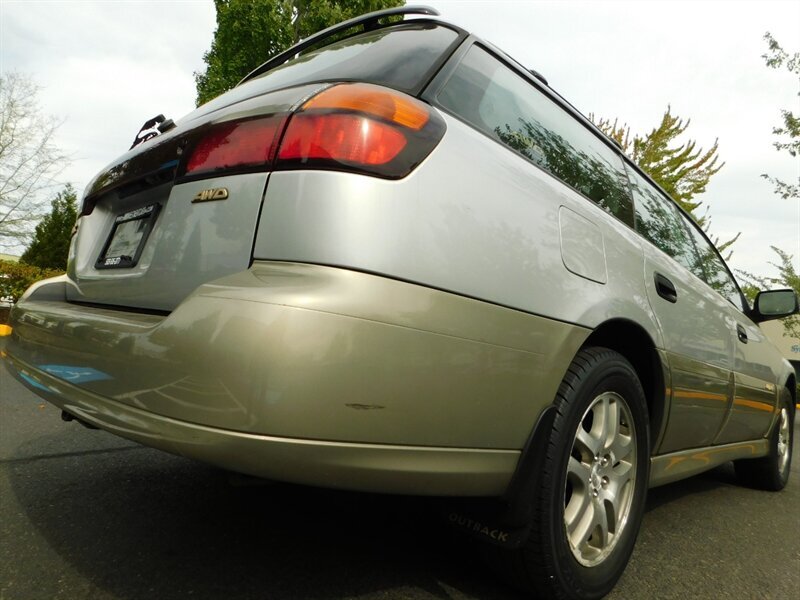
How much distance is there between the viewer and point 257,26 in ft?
46.2

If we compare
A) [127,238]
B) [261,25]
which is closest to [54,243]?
[261,25]

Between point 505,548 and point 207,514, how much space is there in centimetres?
120

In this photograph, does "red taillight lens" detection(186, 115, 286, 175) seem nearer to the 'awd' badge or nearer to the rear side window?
the 'awd' badge

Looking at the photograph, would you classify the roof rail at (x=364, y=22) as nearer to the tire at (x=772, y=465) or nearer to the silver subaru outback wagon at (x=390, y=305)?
the silver subaru outback wagon at (x=390, y=305)

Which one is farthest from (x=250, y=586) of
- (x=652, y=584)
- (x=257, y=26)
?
(x=257, y=26)

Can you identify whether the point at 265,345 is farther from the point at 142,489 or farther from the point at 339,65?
the point at 142,489

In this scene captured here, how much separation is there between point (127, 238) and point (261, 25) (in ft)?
46.5

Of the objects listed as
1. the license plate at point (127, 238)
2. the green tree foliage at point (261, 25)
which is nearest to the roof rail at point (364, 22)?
the license plate at point (127, 238)

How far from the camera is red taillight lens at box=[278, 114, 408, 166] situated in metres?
1.32

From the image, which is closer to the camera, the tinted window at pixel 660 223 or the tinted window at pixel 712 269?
the tinted window at pixel 660 223

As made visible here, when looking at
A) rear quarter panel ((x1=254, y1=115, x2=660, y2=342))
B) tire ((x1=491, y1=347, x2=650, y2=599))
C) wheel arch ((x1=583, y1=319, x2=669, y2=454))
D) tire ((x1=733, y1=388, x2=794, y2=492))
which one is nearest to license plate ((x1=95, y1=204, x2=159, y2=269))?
rear quarter panel ((x1=254, y1=115, x2=660, y2=342))

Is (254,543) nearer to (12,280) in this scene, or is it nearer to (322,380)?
(322,380)

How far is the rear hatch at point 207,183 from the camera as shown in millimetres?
1426

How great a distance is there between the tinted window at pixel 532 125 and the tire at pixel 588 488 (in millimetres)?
651
